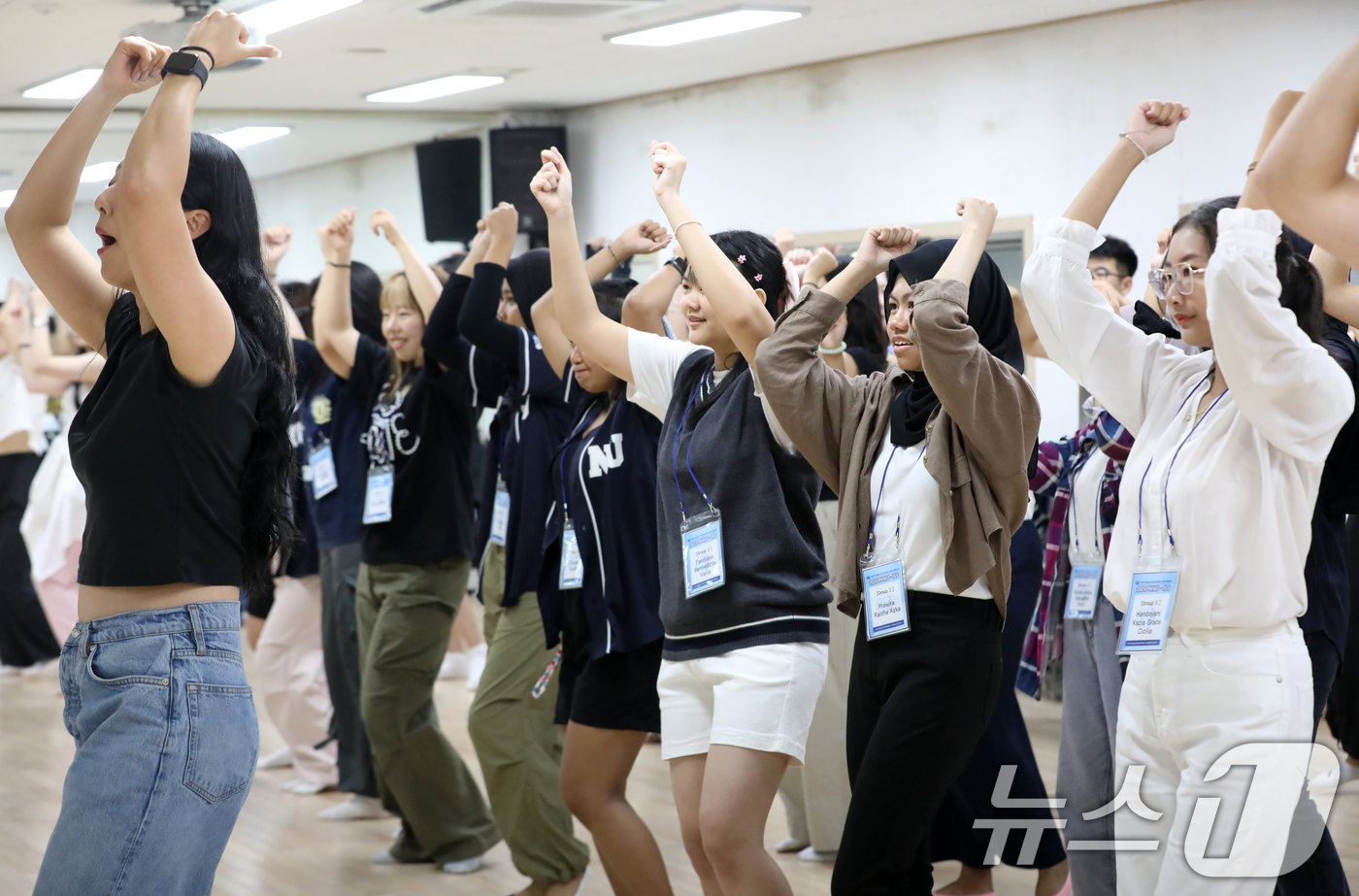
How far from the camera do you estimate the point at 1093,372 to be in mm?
2430

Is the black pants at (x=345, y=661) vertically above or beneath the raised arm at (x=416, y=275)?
beneath

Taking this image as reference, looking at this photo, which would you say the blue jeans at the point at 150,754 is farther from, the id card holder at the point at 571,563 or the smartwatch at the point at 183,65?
the id card holder at the point at 571,563

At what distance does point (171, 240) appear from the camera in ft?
5.91

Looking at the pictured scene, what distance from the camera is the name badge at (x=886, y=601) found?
2.42 m

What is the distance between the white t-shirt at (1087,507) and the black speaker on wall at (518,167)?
6.67 meters

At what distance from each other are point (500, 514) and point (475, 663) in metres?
3.33

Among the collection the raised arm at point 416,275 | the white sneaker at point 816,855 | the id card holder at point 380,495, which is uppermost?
the raised arm at point 416,275

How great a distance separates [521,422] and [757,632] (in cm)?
131

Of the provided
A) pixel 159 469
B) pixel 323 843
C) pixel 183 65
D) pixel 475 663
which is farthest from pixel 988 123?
pixel 159 469

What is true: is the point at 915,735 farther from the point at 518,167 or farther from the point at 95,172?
the point at 518,167

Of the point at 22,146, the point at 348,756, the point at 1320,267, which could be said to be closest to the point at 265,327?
the point at 1320,267

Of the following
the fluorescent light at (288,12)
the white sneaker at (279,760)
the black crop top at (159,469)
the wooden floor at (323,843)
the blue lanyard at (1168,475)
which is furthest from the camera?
the fluorescent light at (288,12)

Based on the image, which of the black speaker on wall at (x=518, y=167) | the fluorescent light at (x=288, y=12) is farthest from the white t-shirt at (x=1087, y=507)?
the black speaker on wall at (x=518, y=167)

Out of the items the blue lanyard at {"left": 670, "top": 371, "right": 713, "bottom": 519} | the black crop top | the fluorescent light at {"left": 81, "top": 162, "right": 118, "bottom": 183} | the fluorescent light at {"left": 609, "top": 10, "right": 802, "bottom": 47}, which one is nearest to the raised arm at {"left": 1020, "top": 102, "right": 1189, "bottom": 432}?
the blue lanyard at {"left": 670, "top": 371, "right": 713, "bottom": 519}
